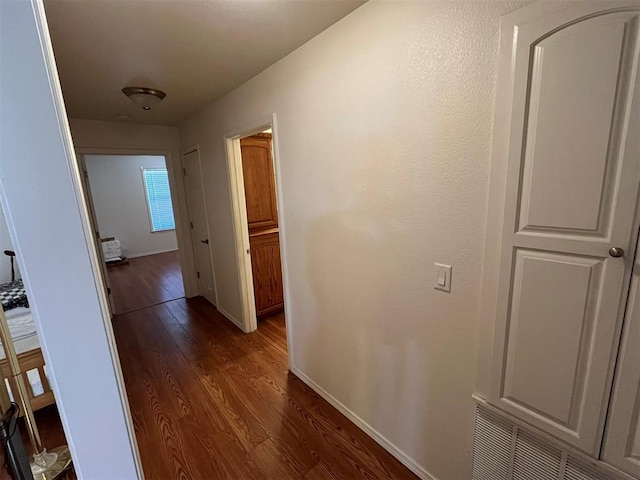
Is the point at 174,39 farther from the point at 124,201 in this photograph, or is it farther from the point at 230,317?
the point at 124,201

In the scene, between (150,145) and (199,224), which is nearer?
(150,145)

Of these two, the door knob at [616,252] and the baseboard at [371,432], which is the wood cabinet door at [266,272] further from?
the door knob at [616,252]

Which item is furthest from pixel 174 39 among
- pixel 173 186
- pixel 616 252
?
pixel 173 186

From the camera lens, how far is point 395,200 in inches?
54.4

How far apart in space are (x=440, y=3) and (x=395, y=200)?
0.75 m

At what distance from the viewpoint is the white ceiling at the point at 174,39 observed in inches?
51.1

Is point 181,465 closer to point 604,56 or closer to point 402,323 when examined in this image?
point 402,323

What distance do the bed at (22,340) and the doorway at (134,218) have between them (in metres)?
4.60

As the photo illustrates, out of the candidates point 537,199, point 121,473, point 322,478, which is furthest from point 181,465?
point 537,199

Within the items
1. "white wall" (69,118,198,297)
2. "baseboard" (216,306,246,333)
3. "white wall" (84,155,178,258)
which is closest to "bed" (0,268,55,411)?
"baseboard" (216,306,246,333)

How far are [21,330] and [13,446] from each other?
0.24 m

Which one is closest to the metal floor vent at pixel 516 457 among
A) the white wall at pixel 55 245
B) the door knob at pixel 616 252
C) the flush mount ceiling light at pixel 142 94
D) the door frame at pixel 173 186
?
the door knob at pixel 616 252

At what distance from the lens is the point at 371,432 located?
1776 millimetres

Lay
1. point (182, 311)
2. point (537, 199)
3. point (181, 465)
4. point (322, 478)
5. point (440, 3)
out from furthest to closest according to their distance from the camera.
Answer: point (182, 311), point (181, 465), point (322, 478), point (440, 3), point (537, 199)
